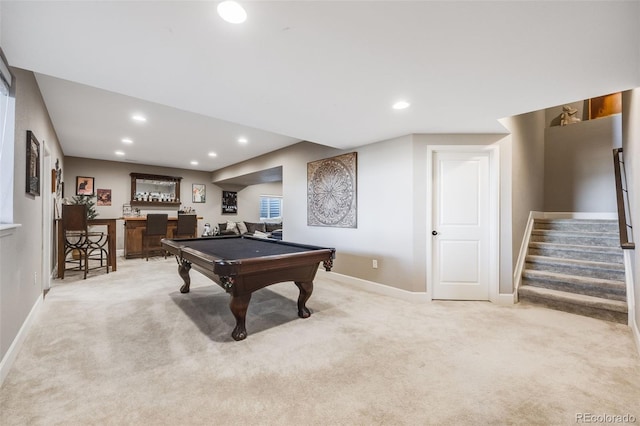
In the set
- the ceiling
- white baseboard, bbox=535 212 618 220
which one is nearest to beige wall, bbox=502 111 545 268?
white baseboard, bbox=535 212 618 220

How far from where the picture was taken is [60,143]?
4.97 m

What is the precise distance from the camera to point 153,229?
5820mm

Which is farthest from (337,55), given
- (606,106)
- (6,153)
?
(606,106)

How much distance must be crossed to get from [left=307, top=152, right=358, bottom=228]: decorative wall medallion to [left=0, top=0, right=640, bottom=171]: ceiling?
1.26m

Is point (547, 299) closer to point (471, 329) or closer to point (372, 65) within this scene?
point (471, 329)

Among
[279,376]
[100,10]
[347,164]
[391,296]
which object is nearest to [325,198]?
[347,164]

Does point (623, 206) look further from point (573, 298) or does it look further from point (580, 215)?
point (580, 215)

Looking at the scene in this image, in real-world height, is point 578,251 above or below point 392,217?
below

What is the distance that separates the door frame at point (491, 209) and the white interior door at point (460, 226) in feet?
0.13

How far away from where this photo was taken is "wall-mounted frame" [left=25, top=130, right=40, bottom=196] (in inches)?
89.1

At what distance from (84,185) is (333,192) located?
6339mm

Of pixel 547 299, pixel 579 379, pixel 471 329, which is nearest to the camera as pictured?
pixel 579 379

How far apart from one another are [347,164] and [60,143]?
5.51 m

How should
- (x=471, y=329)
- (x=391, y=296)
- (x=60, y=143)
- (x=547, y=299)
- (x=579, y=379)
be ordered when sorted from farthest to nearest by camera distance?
(x=60, y=143) → (x=391, y=296) → (x=547, y=299) → (x=471, y=329) → (x=579, y=379)
